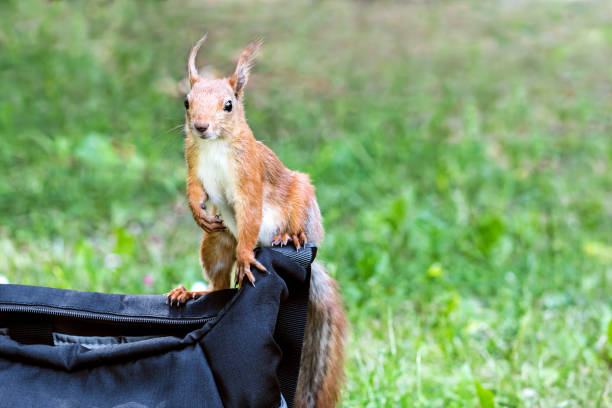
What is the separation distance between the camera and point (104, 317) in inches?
64.9

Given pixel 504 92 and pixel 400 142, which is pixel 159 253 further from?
pixel 504 92

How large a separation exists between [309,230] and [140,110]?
10.8 ft

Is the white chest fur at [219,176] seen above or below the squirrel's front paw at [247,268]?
above

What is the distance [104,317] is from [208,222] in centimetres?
33

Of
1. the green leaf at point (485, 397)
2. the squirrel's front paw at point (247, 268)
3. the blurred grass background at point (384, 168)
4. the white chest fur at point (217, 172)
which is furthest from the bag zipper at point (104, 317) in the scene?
the green leaf at point (485, 397)

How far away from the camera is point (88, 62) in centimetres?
521

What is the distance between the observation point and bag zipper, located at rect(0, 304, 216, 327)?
5.35 ft

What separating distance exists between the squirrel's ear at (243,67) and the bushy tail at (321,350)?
50cm

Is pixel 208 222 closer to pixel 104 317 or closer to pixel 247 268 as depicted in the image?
pixel 247 268

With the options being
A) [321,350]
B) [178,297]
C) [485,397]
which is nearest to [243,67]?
[178,297]

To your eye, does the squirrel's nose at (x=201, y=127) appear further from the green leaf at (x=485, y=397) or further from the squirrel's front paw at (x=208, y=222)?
the green leaf at (x=485, y=397)

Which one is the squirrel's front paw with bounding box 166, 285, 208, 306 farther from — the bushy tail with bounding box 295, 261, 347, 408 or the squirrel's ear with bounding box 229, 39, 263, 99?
the squirrel's ear with bounding box 229, 39, 263, 99

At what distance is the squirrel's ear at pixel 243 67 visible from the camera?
1.59 meters

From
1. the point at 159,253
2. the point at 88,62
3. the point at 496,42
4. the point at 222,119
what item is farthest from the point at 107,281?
the point at 496,42
